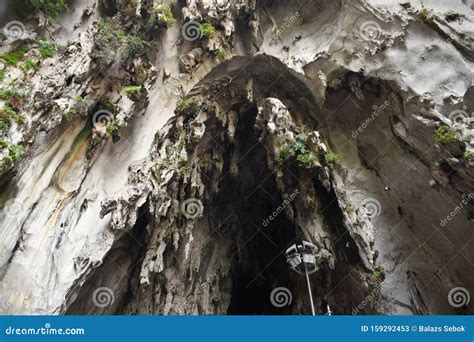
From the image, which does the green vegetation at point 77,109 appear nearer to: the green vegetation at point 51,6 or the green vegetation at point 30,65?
the green vegetation at point 30,65

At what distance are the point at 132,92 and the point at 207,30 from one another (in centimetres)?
349

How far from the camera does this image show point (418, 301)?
34.8ft

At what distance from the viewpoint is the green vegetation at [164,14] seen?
12.0 m

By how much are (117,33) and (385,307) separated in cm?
1143

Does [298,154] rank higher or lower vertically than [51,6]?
higher

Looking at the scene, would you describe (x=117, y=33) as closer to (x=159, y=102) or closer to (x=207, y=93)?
(x=159, y=102)

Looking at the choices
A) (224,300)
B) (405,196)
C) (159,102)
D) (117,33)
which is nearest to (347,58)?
(405,196)

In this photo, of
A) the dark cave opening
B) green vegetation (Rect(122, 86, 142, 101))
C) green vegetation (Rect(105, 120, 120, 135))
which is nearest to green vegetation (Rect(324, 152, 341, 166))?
the dark cave opening

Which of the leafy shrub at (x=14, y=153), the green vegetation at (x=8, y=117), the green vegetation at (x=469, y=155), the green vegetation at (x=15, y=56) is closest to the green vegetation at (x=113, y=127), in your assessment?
the green vegetation at (x=8, y=117)

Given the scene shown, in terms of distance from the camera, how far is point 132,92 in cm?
1066

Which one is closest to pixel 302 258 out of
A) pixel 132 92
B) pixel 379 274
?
pixel 379 274

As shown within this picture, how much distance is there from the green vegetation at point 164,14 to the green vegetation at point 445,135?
29.2ft

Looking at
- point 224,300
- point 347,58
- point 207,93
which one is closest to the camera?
point 347,58

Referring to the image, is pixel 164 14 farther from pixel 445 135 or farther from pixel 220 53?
pixel 445 135
